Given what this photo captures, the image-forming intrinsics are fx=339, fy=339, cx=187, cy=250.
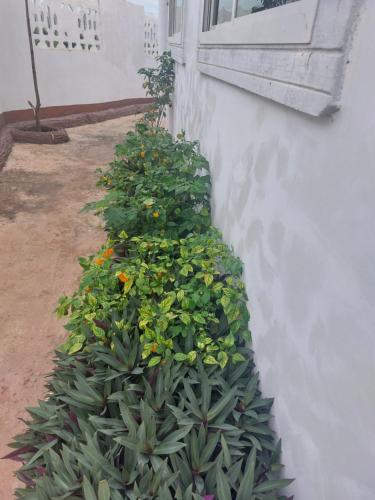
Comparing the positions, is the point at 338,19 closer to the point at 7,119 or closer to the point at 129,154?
the point at 129,154

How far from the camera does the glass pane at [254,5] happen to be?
4.16 ft

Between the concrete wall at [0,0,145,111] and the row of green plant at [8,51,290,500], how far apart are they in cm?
687

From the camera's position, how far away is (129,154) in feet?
10.5

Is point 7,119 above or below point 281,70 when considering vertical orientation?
below

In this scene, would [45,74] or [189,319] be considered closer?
[189,319]

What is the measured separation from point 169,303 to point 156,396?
Result: 0.39 metres

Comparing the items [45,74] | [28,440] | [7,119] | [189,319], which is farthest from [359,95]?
[45,74]

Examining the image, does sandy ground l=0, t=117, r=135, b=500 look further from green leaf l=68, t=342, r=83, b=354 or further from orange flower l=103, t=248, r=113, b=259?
orange flower l=103, t=248, r=113, b=259

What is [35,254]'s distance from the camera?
3.26 m

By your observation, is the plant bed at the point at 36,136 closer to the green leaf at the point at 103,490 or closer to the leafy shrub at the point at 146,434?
the leafy shrub at the point at 146,434

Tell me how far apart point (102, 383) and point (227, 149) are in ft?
4.48

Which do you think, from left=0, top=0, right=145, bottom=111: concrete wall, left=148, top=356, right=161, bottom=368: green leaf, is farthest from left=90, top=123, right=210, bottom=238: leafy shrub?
left=0, top=0, right=145, bottom=111: concrete wall

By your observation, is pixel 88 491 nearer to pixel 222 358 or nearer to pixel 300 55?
pixel 222 358

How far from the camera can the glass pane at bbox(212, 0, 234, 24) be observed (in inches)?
77.0
